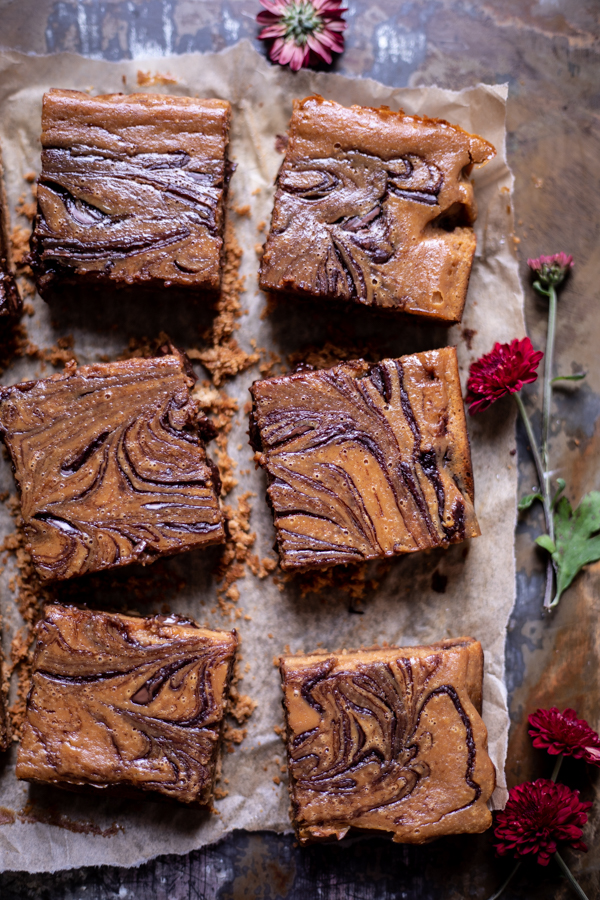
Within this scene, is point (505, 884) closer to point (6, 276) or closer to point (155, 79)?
point (6, 276)

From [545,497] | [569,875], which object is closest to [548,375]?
[545,497]

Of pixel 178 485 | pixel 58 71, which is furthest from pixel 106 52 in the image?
pixel 178 485

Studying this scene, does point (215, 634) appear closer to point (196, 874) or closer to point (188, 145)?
point (196, 874)

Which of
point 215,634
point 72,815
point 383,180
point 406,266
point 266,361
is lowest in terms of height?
point 72,815

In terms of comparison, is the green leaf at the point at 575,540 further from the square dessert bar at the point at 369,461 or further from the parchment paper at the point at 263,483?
the square dessert bar at the point at 369,461

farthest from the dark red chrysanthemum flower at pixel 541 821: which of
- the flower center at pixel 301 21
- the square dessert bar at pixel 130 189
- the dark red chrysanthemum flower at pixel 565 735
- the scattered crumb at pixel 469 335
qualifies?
the flower center at pixel 301 21

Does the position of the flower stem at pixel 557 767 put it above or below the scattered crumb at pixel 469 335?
below

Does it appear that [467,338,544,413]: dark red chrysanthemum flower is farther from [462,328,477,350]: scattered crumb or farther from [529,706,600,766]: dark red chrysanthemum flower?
[529,706,600,766]: dark red chrysanthemum flower
